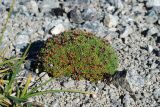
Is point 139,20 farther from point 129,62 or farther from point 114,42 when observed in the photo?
point 129,62

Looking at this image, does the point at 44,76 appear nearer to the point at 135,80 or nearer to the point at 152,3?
the point at 135,80

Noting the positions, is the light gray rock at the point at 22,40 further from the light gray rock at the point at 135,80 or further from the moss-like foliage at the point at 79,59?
the light gray rock at the point at 135,80

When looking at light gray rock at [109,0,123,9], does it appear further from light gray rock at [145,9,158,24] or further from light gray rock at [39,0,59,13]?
light gray rock at [39,0,59,13]

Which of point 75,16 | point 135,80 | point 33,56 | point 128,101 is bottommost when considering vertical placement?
point 128,101

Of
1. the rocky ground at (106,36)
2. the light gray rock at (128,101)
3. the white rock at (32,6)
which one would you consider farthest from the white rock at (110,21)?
the light gray rock at (128,101)

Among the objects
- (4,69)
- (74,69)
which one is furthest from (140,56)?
(4,69)

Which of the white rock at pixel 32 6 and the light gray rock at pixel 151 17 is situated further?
the white rock at pixel 32 6

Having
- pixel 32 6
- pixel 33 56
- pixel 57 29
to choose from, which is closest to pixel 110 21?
pixel 57 29
